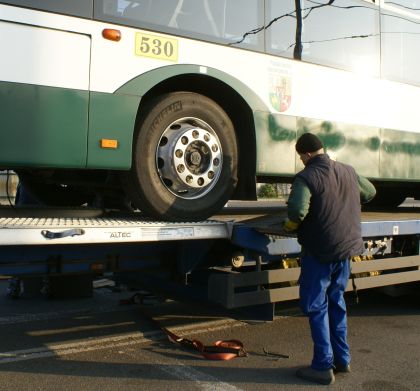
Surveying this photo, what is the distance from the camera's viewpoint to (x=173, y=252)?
185 inches

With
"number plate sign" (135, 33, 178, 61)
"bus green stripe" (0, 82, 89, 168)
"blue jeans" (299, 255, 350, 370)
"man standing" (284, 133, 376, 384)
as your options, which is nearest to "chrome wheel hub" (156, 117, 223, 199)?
"number plate sign" (135, 33, 178, 61)

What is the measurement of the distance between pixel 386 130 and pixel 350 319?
6.70ft

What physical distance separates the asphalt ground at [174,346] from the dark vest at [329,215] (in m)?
0.97

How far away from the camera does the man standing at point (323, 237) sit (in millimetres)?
4039

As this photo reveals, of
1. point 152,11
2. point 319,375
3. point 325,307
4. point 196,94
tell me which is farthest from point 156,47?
point 319,375

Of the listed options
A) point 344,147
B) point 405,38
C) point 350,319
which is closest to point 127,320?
point 350,319

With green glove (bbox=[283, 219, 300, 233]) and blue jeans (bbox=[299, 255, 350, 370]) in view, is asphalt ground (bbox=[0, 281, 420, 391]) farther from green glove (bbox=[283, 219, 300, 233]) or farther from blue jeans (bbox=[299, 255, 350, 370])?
green glove (bbox=[283, 219, 300, 233])

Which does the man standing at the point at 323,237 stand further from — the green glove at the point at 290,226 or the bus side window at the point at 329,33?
the bus side window at the point at 329,33

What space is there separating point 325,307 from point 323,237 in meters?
0.51

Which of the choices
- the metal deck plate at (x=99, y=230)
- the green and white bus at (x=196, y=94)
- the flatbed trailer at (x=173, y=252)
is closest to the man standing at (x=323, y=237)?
the flatbed trailer at (x=173, y=252)

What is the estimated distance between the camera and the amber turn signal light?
164 inches

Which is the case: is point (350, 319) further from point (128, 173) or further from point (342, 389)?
point (128, 173)

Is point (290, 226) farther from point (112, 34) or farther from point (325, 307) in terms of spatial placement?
point (112, 34)

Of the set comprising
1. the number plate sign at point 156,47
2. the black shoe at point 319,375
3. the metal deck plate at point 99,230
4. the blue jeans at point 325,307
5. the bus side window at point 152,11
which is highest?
the bus side window at point 152,11
